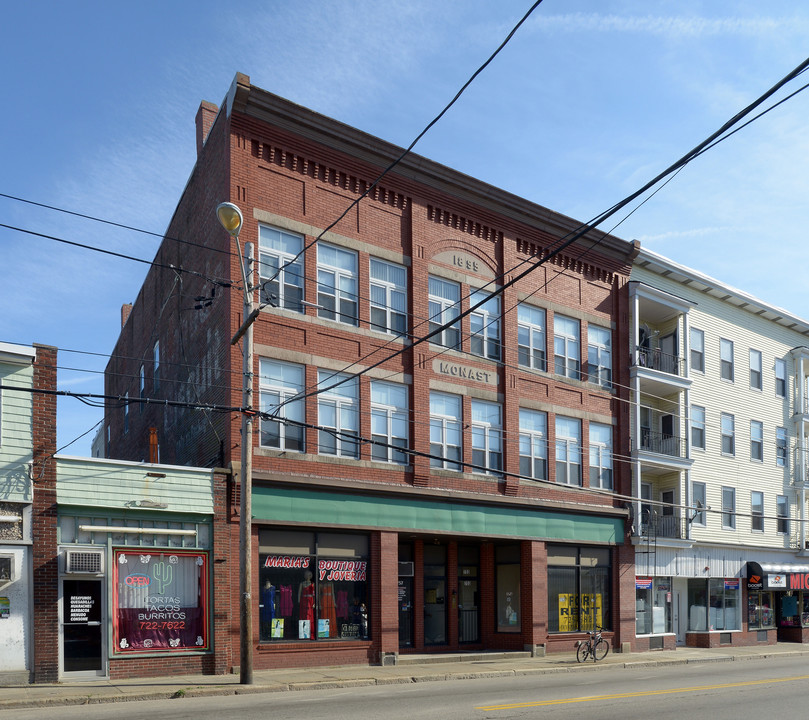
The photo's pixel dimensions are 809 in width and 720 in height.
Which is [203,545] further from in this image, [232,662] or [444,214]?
[444,214]

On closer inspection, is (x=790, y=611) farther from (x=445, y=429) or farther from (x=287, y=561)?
(x=287, y=561)

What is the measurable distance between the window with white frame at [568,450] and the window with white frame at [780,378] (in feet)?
48.0

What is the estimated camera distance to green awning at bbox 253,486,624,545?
22625 mm

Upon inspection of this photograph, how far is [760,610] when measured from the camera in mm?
37312

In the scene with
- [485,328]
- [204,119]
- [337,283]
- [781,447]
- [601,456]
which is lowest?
[601,456]

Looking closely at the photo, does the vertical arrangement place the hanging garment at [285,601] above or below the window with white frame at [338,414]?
below

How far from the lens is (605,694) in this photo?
1780 centimetres

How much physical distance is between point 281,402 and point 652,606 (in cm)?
1680

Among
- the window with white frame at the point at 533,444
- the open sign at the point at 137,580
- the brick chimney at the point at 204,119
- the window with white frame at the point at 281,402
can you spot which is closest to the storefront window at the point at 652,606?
the window with white frame at the point at 533,444

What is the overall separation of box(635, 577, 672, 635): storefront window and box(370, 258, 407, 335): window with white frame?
13.2 meters

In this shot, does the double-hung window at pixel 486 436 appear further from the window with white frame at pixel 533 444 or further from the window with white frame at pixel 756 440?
the window with white frame at pixel 756 440

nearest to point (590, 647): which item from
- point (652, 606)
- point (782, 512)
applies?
point (652, 606)

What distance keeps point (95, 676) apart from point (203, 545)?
3.62 meters

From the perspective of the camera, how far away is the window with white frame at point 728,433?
36688 mm
